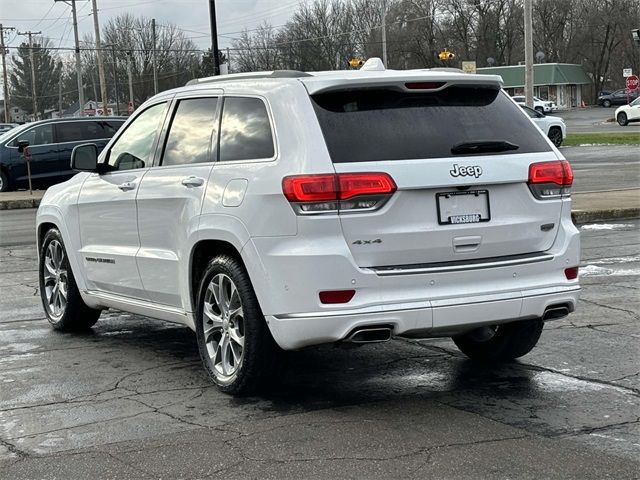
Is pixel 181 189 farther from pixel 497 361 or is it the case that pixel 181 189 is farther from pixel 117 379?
pixel 497 361

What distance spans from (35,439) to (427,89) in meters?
2.84

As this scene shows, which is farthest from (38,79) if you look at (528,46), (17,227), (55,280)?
(55,280)

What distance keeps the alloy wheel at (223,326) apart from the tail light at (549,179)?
179 cm

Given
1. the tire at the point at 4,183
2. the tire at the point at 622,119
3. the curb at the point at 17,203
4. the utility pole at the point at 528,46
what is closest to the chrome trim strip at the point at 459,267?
the curb at the point at 17,203

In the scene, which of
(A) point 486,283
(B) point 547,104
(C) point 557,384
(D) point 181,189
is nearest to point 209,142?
(D) point 181,189

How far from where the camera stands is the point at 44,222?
862cm

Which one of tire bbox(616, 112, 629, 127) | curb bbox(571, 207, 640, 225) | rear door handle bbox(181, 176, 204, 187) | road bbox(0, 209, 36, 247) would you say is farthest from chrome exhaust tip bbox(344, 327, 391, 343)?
tire bbox(616, 112, 629, 127)

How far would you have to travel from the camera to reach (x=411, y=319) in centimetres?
552

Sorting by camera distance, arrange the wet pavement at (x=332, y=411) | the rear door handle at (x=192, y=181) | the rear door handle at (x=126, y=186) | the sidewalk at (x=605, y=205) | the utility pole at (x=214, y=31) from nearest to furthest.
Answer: the wet pavement at (x=332, y=411), the rear door handle at (x=192, y=181), the rear door handle at (x=126, y=186), the sidewalk at (x=605, y=205), the utility pole at (x=214, y=31)

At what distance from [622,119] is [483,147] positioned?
5355 cm

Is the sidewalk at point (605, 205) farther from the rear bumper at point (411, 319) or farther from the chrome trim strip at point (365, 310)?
the chrome trim strip at point (365, 310)

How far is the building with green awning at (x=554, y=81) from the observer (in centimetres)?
10090

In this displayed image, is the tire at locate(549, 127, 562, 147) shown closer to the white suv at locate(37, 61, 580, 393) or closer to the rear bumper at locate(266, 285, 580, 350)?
the white suv at locate(37, 61, 580, 393)

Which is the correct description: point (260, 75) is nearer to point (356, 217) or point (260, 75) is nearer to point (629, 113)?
point (356, 217)
